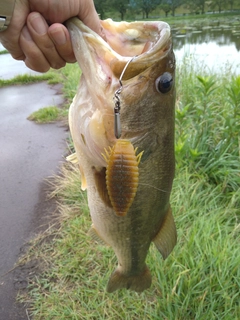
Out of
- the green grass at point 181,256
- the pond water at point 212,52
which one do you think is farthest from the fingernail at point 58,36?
the pond water at point 212,52

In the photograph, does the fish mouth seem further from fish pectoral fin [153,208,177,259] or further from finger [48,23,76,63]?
fish pectoral fin [153,208,177,259]

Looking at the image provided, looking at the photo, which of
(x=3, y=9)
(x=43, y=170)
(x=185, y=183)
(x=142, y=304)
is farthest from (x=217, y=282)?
(x=43, y=170)

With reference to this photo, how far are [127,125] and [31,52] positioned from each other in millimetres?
576

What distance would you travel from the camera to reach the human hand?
4.34 feet

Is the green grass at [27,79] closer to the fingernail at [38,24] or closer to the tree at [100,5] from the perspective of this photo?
the fingernail at [38,24]

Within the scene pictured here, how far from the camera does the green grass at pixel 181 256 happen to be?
2238 millimetres

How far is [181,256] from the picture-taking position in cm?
248

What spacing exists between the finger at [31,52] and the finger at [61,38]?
0.10 metres

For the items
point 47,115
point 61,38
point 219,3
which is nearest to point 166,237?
point 61,38

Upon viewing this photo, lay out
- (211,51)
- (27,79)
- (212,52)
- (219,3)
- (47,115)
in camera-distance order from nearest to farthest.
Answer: (47,115) → (27,79) → (212,52) → (211,51) → (219,3)

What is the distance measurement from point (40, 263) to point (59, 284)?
364 mm

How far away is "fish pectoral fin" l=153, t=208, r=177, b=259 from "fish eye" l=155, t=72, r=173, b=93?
0.69 meters

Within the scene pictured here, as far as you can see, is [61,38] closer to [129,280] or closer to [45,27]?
[45,27]

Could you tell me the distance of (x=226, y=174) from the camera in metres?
3.34
